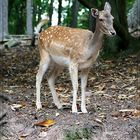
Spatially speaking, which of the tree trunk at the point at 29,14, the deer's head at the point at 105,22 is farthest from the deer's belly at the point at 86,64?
the tree trunk at the point at 29,14

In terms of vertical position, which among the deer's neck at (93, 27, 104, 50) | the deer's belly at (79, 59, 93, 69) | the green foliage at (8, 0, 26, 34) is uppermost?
the deer's neck at (93, 27, 104, 50)

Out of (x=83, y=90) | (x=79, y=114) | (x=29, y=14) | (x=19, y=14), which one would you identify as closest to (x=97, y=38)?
(x=83, y=90)

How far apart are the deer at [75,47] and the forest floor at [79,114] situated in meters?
0.37

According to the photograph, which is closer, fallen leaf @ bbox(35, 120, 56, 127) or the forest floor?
the forest floor

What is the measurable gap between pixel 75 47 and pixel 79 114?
1.06 metres

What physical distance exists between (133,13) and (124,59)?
6.23 metres

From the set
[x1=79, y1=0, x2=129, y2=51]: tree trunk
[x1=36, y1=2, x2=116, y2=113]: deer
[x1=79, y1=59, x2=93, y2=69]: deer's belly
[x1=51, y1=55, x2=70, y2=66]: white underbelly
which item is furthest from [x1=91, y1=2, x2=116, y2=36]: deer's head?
[x1=79, y1=0, x2=129, y2=51]: tree trunk

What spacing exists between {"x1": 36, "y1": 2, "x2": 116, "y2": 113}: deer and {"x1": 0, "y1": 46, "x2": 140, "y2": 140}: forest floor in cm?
37

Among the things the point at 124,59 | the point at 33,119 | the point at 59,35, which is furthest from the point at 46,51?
the point at 124,59

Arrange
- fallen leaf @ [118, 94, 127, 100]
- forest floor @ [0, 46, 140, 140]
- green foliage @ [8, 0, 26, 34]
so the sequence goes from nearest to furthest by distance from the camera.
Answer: forest floor @ [0, 46, 140, 140] → fallen leaf @ [118, 94, 127, 100] → green foliage @ [8, 0, 26, 34]

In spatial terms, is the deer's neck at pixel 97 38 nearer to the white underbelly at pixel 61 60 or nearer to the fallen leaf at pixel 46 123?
the white underbelly at pixel 61 60

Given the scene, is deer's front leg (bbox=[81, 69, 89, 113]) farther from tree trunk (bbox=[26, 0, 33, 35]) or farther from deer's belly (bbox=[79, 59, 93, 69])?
tree trunk (bbox=[26, 0, 33, 35])

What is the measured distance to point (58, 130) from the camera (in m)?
7.27

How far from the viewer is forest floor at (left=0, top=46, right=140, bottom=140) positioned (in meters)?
7.28
